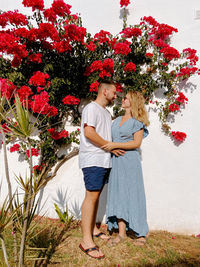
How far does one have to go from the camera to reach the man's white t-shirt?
8.30ft

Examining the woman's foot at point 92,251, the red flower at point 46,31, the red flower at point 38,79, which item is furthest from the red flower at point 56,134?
the woman's foot at point 92,251

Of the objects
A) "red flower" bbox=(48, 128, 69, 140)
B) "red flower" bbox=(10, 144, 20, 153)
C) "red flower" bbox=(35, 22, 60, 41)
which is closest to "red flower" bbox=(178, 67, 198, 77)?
"red flower" bbox=(35, 22, 60, 41)

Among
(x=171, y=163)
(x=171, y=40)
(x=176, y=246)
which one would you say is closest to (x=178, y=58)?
(x=171, y=40)

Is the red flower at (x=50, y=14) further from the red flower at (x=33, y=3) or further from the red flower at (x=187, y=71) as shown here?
the red flower at (x=187, y=71)

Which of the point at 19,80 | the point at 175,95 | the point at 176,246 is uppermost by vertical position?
the point at 19,80

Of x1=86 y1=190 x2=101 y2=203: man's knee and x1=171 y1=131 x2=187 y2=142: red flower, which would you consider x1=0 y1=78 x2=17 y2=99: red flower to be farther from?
x1=171 y1=131 x2=187 y2=142: red flower

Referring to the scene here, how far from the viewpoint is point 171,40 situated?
4059 millimetres

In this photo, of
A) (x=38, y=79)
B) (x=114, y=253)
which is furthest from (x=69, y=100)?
(x=114, y=253)

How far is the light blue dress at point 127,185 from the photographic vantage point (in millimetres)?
2812

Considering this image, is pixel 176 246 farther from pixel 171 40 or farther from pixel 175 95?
pixel 171 40

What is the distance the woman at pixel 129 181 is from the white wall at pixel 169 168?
937 millimetres

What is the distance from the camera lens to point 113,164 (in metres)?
2.89

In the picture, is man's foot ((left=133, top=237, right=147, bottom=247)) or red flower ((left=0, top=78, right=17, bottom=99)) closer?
man's foot ((left=133, top=237, right=147, bottom=247))

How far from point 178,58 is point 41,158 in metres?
3.32
